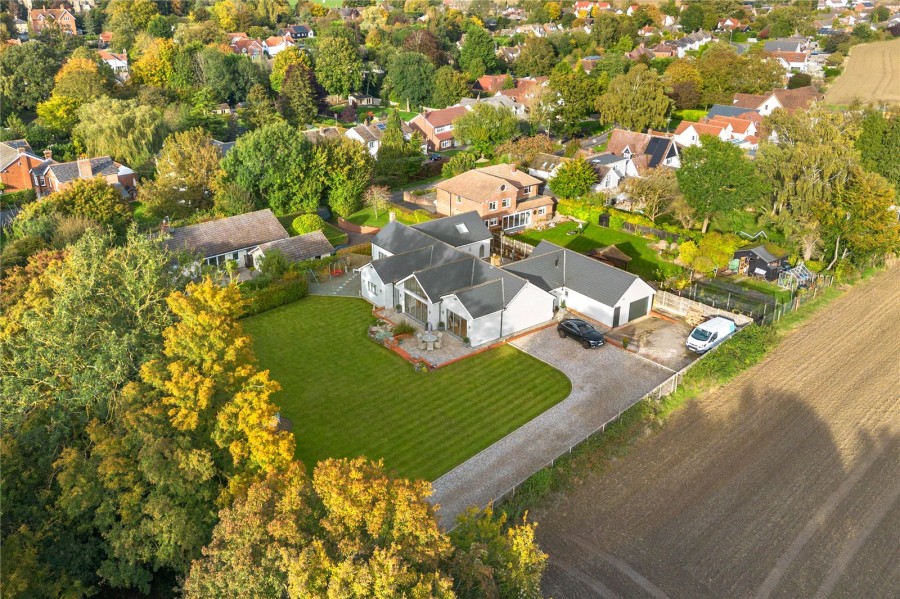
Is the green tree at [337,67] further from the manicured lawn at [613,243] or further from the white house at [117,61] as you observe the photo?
the manicured lawn at [613,243]

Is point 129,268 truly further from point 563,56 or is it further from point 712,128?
point 563,56

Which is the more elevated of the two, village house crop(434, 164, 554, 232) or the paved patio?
village house crop(434, 164, 554, 232)

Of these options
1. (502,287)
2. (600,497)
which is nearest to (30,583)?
(600,497)

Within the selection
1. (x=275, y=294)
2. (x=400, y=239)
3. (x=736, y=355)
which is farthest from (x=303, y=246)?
(x=736, y=355)

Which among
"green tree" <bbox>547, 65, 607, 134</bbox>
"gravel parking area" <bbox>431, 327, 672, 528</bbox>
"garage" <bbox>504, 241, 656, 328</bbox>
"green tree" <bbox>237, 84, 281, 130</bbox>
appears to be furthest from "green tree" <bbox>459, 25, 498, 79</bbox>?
"gravel parking area" <bbox>431, 327, 672, 528</bbox>

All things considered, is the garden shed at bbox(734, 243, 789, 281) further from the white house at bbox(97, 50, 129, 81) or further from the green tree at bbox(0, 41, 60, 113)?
the white house at bbox(97, 50, 129, 81)

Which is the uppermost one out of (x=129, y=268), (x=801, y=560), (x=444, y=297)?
(x=129, y=268)

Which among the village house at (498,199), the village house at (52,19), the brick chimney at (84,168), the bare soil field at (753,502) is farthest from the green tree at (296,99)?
the village house at (52,19)

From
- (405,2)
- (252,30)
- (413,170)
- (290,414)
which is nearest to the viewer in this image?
(290,414)
